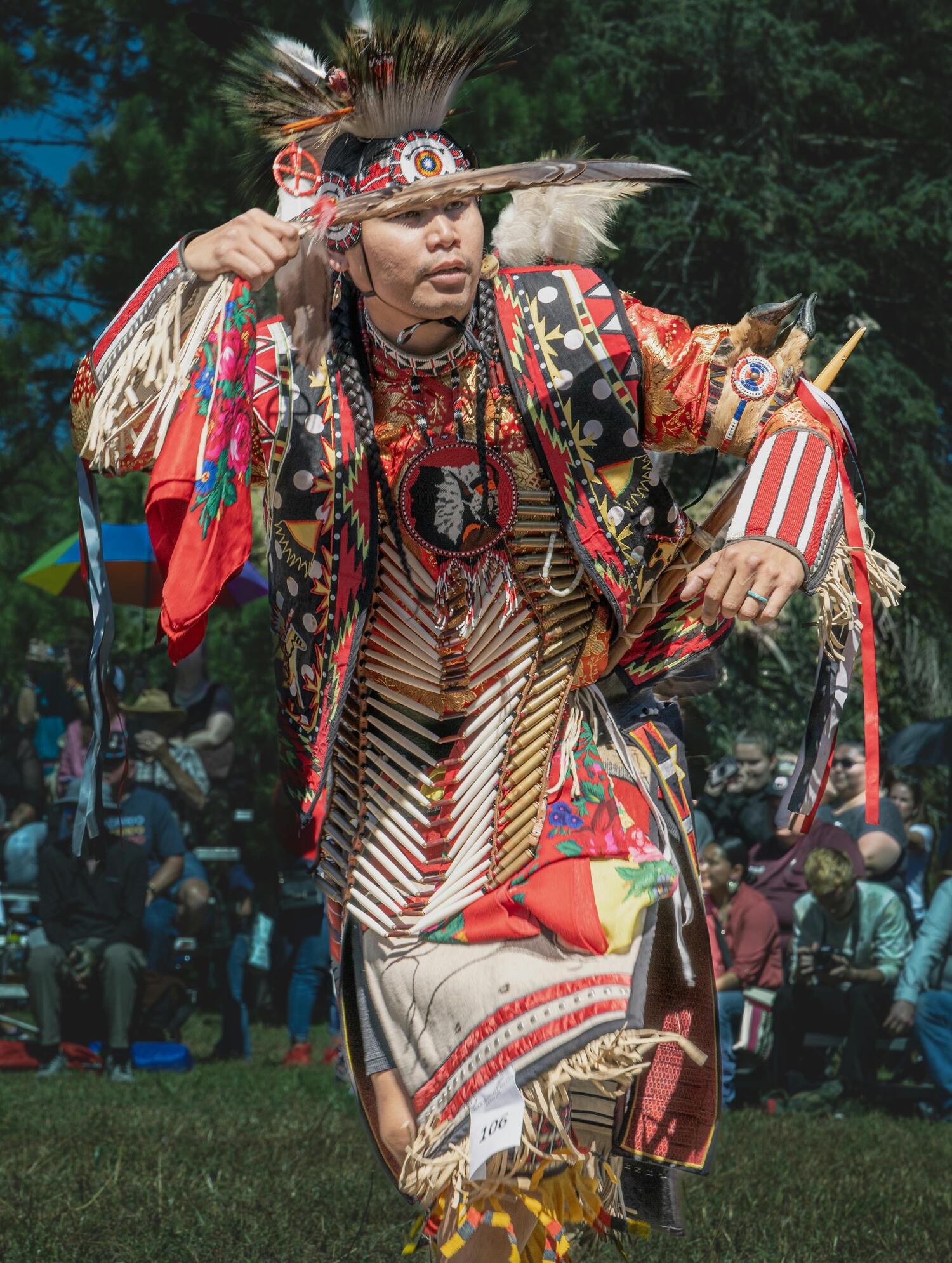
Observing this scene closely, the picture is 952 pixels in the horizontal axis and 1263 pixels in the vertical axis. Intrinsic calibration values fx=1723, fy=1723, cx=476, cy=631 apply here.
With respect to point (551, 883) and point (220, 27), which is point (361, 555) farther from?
point (220, 27)

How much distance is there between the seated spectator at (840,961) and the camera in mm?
7910

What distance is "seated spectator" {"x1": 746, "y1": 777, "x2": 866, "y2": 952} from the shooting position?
8.11 m

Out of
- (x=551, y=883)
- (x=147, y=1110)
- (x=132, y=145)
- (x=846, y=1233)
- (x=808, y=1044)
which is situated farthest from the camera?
(x=132, y=145)

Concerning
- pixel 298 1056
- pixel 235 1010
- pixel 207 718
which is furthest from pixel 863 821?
pixel 207 718

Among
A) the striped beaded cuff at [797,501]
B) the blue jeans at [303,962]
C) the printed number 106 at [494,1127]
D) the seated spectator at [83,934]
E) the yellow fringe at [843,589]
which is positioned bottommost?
the blue jeans at [303,962]

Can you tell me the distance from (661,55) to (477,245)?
10737mm

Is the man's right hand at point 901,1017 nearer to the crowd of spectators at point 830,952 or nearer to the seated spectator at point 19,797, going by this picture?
the crowd of spectators at point 830,952

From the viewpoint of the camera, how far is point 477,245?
2.95 metres

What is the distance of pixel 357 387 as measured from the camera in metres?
3.01

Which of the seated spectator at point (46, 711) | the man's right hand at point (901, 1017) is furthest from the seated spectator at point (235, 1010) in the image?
the man's right hand at point (901, 1017)

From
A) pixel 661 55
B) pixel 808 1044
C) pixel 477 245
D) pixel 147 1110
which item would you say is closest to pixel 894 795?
pixel 808 1044

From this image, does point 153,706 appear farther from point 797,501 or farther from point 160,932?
point 797,501

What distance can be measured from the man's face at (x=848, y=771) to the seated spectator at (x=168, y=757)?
11.4ft

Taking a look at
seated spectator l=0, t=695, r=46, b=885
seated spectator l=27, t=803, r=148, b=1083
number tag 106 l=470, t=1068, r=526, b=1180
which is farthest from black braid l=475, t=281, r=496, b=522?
seated spectator l=0, t=695, r=46, b=885
